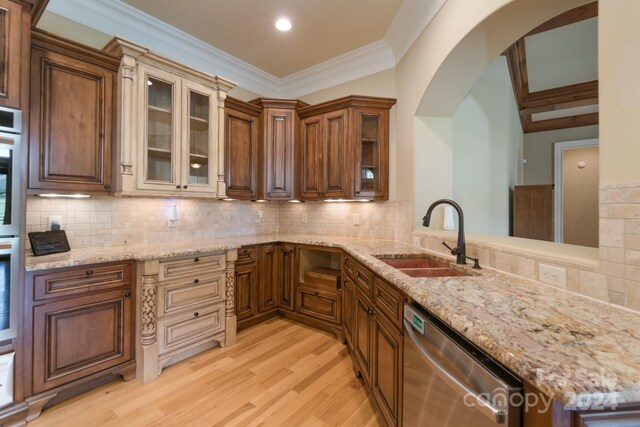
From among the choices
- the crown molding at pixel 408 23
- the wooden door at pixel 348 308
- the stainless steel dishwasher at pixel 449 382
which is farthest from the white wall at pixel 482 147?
the stainless steel dishwasher at pixel 449 382

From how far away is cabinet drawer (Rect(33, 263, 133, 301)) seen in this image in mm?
1702

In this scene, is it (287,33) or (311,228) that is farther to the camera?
(311,228)

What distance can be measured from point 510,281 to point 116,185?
268 centimetres

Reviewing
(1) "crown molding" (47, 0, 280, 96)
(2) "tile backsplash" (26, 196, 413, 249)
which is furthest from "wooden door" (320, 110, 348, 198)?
(1) "crown molding" (47, 0, 280, 96)

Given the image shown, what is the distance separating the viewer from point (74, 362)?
1823 mm

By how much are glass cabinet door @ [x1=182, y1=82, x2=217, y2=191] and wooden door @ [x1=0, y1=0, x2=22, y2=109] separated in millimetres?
1059

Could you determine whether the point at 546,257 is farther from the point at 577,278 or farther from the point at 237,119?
the point at 237,119

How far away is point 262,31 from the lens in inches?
108

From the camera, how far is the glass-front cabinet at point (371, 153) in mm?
2941

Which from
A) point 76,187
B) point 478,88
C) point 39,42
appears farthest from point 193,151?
point 478,88

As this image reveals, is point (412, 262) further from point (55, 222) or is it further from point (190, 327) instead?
point (55, 222)

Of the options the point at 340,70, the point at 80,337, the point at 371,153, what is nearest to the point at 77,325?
the point at 80,337

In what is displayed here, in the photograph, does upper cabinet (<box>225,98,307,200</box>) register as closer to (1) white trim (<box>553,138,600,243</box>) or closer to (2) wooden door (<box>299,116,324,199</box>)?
(2) wooden door (<box>299,116,324,199</box>)

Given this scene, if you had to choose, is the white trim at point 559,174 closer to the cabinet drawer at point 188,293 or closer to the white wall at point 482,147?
the white wall at point 482,147
